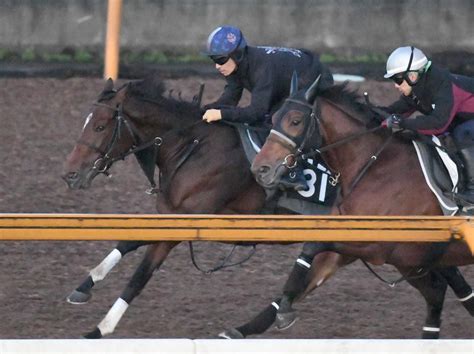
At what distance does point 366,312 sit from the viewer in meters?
9.79

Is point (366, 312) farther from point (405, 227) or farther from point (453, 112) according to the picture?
point (405, 227)

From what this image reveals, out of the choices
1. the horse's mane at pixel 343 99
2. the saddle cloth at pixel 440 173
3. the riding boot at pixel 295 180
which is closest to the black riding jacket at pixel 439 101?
the saddle cloth at pixel 440 173

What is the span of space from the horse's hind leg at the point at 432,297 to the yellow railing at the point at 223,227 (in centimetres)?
198

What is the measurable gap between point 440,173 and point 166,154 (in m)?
1.88

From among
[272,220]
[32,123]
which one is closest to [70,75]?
[32,123]

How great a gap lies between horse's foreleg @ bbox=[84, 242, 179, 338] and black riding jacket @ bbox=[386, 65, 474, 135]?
180cm

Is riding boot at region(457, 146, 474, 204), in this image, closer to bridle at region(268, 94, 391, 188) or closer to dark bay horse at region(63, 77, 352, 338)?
bridle at region(268, 94, 391, 188)

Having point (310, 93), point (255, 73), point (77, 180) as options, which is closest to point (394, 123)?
point (310, 93)

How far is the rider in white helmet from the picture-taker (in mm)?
8711

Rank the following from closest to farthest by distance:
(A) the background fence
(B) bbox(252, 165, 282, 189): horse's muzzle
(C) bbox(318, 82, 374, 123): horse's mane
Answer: (B) bbox(252, 165, 282, 189): horse's muzzle, (C) bbox(318, 82, 374, 123): horse's mane, (A) the background fence

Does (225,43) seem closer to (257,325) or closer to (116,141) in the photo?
(116,141)

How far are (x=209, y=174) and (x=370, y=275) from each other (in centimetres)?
201

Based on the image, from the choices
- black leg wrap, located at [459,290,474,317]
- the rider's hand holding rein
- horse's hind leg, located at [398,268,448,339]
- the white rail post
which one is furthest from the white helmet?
the white rail post

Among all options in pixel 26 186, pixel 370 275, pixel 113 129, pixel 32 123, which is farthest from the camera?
pixel 32 123
